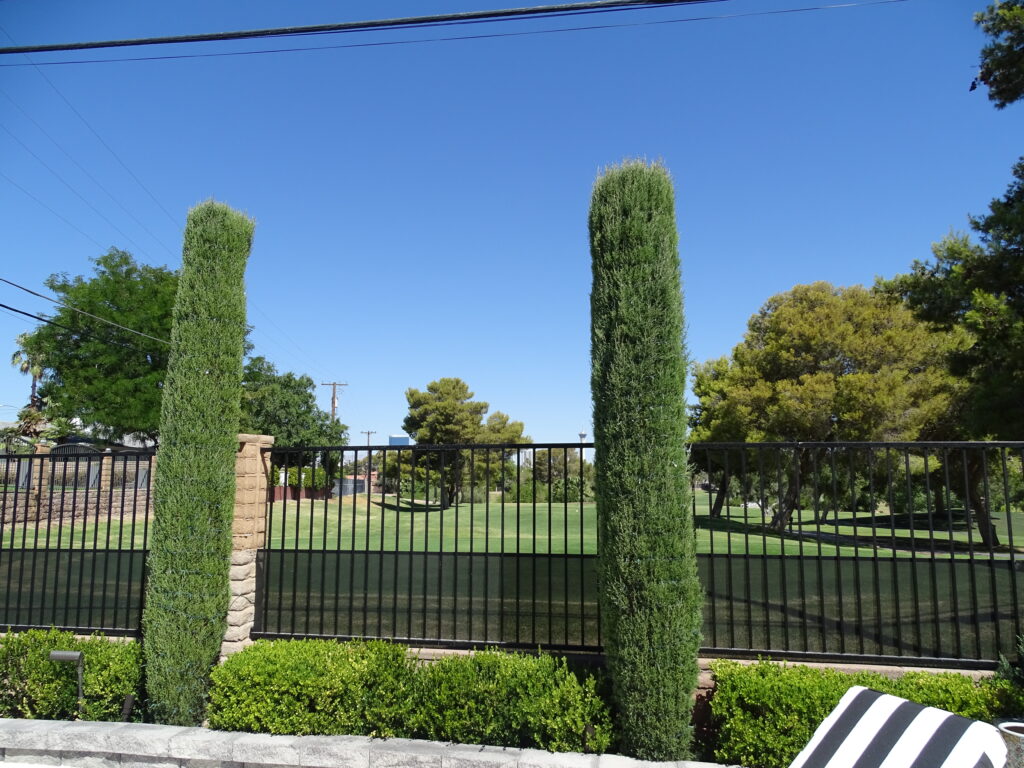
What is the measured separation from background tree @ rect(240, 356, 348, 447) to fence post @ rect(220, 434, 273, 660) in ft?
99.6

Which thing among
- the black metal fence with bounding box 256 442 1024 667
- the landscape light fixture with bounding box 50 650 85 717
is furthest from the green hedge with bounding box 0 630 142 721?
the black metal fence with bounding box 256 442 1024 667

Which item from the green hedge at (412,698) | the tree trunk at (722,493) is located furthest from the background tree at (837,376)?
the green hedge at (412,698)

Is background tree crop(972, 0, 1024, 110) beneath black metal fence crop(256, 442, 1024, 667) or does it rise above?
above

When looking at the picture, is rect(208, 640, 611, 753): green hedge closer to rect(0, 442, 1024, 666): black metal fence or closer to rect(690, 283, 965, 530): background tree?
rect(0, 442, 1024, 666): black metal fence

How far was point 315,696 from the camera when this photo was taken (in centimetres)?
441

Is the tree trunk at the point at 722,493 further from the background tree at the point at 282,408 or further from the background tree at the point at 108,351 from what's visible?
the background tree at the point at 282,408

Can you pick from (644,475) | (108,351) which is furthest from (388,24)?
(108,351)

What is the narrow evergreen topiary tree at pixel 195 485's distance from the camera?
467cm

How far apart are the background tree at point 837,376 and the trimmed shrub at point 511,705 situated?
1554 cm

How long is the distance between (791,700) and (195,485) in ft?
14.4

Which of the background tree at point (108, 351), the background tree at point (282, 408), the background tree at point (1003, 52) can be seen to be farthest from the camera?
the background tree at point (282, 408)

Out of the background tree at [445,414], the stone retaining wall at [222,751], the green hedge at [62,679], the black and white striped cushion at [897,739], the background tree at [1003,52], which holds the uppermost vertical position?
the background tree at [1003,52]

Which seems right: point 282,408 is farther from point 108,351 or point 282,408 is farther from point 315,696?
point 315,696

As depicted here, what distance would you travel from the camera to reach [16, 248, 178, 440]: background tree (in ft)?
77.7
